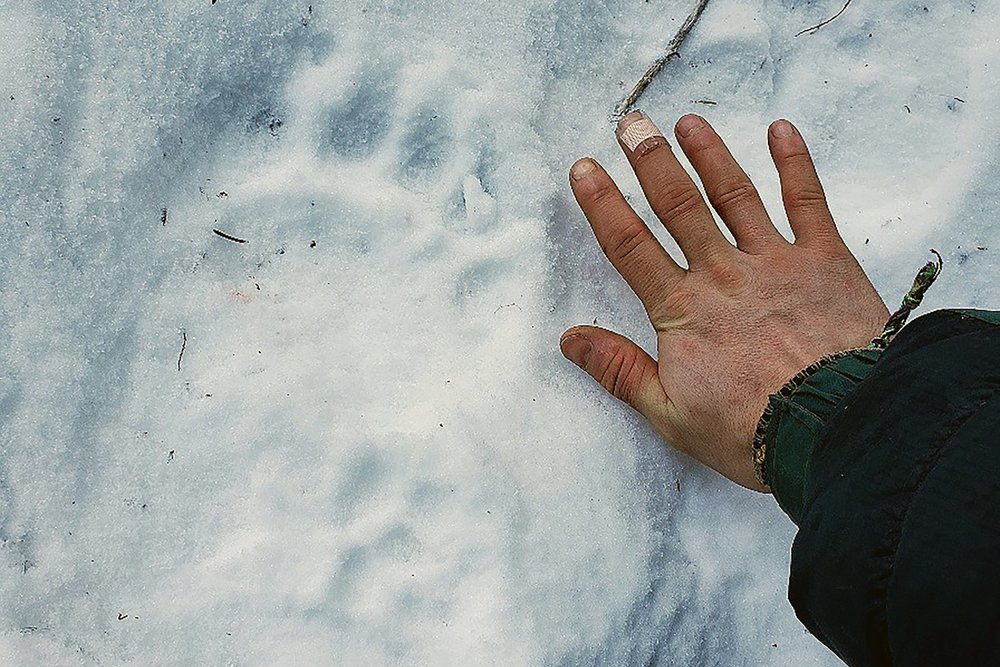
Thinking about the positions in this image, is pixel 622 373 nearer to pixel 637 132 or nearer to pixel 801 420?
pixel 801 420

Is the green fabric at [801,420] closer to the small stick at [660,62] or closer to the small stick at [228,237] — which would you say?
the small stick at [660,62]

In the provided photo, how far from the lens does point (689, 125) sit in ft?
4.85

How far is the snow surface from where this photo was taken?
1.30m

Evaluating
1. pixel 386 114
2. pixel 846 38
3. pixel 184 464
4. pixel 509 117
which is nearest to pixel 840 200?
pixel 846 38

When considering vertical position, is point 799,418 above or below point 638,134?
below

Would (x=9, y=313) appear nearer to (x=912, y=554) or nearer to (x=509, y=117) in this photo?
(x=509, y=117)

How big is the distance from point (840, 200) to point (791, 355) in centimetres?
35

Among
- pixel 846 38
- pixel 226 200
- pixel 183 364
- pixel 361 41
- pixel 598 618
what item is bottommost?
pixel 598 618

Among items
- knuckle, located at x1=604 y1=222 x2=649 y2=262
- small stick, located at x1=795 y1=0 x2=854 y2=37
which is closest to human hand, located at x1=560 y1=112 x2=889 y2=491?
knuckle, located at x1=604 y1=222 x2=649 y2=262

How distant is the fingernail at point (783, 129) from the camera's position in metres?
1.49

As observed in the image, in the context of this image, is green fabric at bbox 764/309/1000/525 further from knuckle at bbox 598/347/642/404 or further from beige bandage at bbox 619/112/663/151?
beige bandage at bbox 619/112/663/151

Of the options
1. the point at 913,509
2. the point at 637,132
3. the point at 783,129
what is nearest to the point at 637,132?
the point at 637,132

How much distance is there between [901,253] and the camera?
155 centimetres

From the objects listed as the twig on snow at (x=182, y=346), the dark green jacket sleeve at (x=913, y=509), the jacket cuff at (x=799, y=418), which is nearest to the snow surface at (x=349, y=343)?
the twig on snow at (x=182, y=346)
